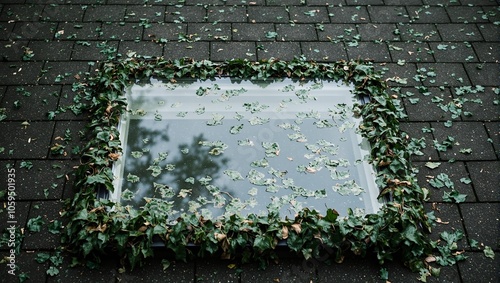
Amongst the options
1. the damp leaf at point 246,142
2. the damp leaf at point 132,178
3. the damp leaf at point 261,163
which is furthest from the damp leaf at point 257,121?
the damp leaf at point 132,178

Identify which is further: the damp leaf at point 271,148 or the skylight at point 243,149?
the damp leaf at point 271,148

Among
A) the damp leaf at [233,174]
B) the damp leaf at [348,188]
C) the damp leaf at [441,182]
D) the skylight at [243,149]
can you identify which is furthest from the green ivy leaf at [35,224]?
the damp leaf at [441,182]

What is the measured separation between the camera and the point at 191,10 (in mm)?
3830

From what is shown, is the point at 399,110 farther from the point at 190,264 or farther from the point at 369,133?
the point at 190,264

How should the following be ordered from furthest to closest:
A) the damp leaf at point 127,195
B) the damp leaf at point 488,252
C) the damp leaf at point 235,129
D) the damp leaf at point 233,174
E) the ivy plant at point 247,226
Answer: the damp leaf at point 235,129 → the damp leaf at point 233,174 → the damp leaf at point 127,195 → the damp leaf at point 488,252 → the ivy plant at point 247,226

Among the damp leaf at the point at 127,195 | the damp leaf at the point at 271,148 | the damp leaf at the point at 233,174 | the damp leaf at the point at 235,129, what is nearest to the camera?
the damp leaf at the point at 127,195

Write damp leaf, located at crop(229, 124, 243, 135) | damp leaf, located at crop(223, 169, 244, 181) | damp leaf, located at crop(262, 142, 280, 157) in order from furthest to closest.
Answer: damp leaf, located at crop(229, 124, 243, 135), damp leaf, located at crop(262, 142, 280, 157), damp leaf, located at crop(223, 169, 244, 181)

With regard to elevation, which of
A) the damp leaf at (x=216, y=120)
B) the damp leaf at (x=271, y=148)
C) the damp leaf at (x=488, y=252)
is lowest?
the damp leaf at (x=488, y=252)

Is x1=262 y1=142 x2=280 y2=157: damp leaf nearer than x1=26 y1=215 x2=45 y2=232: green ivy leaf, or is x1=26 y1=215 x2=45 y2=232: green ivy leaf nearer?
x1=26 y1=215 x2=45 y2=232: green ivy leaf

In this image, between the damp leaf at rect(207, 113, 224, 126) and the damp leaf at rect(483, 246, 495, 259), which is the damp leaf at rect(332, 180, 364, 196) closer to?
the damp leaf at rect(483, 246, 495, 259)

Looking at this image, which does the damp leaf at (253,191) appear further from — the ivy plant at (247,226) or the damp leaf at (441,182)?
the damp leaf at (441,182)

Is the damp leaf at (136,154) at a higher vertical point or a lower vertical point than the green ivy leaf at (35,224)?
higher

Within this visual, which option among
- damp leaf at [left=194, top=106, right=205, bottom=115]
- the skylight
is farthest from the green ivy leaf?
damp leaf at [left=194, top=106, right=205, bottom=115]

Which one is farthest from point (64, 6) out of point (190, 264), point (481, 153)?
point (481, 153)
